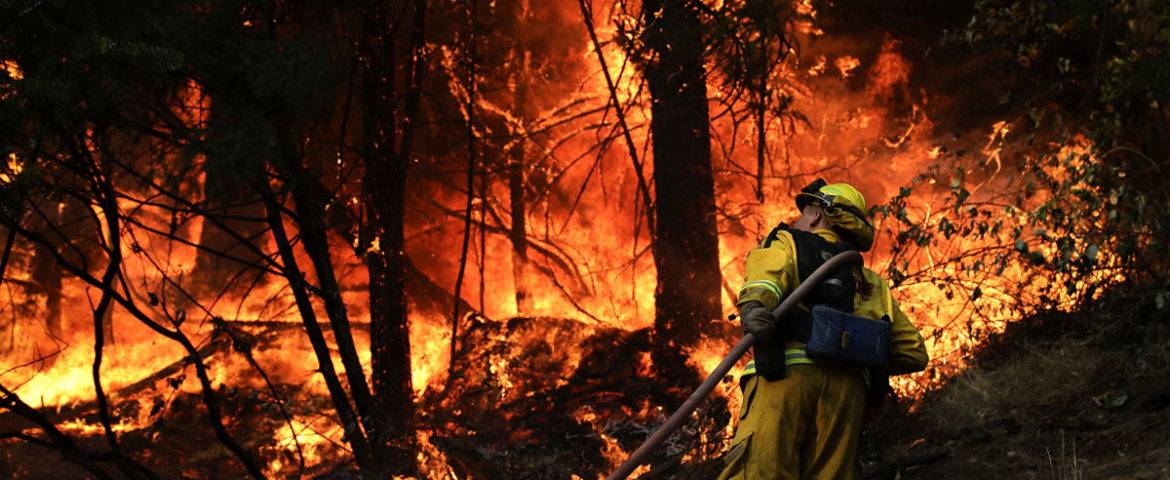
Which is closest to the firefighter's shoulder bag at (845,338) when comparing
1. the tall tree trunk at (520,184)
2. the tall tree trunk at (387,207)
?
the tall tree trunk at (387,207)

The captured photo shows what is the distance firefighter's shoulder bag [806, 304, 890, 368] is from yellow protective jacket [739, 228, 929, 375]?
0.39 feet

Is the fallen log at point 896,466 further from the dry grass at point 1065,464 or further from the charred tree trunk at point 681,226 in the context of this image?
the charred tree trunk at point 681,226

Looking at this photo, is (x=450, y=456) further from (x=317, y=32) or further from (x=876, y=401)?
(x=876, y=401)

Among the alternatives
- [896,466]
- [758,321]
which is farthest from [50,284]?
[758,321]

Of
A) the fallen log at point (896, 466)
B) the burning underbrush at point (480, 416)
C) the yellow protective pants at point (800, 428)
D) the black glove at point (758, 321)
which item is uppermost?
the burning underbrush at point (480, 416)

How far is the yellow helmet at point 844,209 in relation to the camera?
4.44 m

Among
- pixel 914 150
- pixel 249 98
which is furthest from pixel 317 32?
pixel 914 150

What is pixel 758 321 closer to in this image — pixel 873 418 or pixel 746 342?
pixel 746 342

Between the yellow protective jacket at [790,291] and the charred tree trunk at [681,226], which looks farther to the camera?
the charred tree trunk at [681,226]

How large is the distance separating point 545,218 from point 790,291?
8.24 meters

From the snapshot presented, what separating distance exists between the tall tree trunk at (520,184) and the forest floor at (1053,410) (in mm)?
6179

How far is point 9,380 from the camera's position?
13.0 m

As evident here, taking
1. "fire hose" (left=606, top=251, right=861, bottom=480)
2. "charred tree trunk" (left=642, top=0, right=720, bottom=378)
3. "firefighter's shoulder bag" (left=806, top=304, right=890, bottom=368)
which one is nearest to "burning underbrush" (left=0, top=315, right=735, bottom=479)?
"charred tree trunk" (left=642, top=0, right=720, bottom=378)

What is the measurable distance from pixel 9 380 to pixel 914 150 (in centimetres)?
1142
